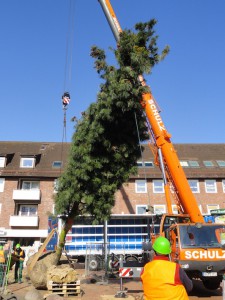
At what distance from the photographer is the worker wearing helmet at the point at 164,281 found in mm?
3473

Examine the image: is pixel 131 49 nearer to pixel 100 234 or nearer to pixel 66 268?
pixel 66 268

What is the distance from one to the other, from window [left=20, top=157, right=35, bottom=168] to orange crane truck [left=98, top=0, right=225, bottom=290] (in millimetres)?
23040

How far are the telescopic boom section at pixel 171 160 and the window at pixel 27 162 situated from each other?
23765mm

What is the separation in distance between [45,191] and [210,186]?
1756 cm

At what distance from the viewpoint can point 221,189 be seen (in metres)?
33.4

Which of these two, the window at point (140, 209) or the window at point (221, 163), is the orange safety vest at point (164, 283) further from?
the window at point (221, 163)

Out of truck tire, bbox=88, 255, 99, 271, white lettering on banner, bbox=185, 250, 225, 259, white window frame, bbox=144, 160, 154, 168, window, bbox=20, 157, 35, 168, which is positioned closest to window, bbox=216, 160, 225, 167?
white window frame, bbox=144, 160, 154, 168

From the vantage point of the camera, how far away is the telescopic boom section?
11.7m

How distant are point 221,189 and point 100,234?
17.5 m

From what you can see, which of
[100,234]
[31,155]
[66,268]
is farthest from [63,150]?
[66,268]

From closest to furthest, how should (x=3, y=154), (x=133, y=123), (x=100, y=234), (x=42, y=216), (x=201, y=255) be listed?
(x=201, y=255) → (x=133, y=123) → (x=100, y=234) → (x=42, y=216) → (x=3, y=154)

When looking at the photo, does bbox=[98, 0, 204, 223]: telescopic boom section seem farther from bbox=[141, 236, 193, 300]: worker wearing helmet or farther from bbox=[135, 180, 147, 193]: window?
bbox=[135, 180, 147, 193]: window

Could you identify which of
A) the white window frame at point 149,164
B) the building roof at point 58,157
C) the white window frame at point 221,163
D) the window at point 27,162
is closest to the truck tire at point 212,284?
the building roof at point 58,157

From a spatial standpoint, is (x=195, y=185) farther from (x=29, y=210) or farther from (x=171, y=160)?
(x=171, y=160)
